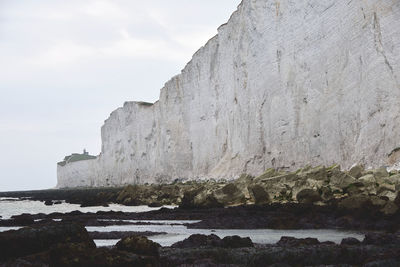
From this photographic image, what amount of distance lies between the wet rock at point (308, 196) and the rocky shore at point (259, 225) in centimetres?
3

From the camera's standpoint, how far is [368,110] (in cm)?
1933

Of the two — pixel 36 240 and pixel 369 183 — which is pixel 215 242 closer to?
pixel 36 240

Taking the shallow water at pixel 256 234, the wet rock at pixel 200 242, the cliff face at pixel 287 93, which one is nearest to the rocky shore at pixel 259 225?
the wet rock at pixel 200 242

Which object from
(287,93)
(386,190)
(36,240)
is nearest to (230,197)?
(386,190)

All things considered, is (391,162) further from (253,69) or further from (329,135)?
(253,69)

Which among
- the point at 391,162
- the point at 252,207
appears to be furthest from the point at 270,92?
the point at 252,207

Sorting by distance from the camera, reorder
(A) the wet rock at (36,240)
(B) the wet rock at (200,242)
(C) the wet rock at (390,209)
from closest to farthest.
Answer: (A) the wet rock at (36,240), (B) the wet rock at (200,242), (C) the wet rock at (390,209)

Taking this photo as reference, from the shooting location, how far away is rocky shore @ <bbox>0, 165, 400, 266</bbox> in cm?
493

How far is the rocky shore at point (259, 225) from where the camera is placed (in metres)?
4.93

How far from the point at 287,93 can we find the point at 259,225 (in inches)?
647

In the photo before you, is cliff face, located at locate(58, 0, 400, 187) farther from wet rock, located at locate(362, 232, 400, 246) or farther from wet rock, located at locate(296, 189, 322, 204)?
wet rock, located at locate(362, 232, 400, 246)

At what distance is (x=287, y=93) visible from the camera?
26031 millimetres

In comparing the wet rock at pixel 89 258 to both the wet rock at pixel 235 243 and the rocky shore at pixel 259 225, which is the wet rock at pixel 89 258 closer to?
the rocky shore at pixel 259 225

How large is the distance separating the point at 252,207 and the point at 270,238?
509 cm
